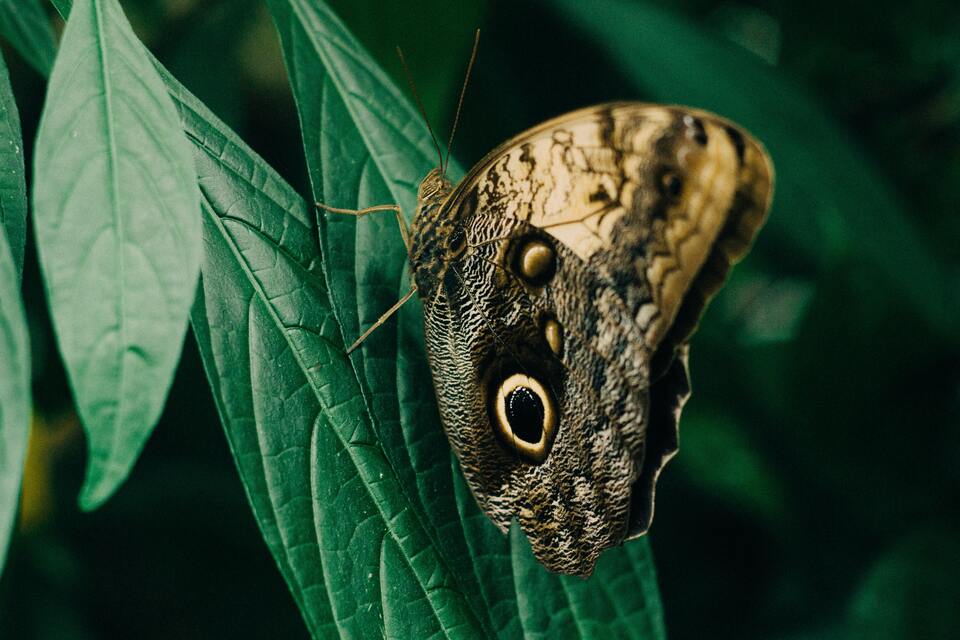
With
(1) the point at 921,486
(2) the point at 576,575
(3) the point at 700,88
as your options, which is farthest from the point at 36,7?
(1) the point at 921,486

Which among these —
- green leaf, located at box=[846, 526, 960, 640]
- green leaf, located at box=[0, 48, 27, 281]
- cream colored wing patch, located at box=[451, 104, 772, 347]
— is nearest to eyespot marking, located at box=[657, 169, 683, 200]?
cream colored wing patch, located at box=[451, 104, 772, 347]

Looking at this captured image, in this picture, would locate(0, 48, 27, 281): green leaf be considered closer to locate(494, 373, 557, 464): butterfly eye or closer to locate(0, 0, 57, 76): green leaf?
locate(0, 0, 57, 76): green leaf

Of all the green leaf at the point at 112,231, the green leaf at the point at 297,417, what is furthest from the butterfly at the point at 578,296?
the green leaf at the point at 112,231

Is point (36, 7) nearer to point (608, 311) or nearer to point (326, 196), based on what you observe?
point (326, 196)

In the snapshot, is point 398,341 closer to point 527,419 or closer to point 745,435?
point 527,419

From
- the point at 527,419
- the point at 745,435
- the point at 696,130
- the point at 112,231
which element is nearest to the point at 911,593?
the point at 745,435
